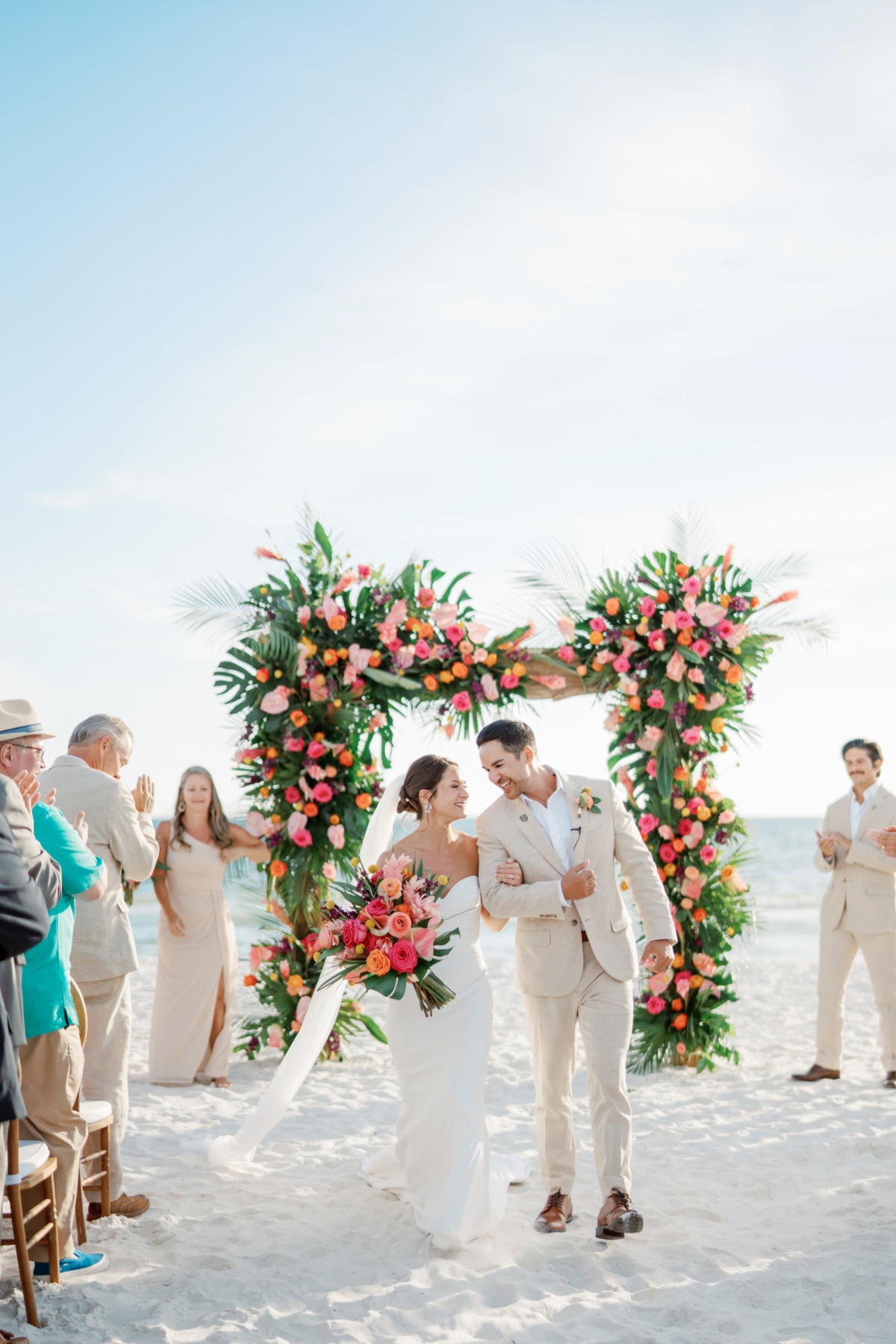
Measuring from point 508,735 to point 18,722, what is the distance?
2054 millimetres

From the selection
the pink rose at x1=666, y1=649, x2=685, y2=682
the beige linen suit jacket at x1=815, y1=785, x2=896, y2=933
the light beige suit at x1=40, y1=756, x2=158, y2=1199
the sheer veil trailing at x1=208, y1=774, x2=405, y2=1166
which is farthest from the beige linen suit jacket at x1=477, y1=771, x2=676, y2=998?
the beige linen suit jacket at x1=815, y1=785, x2=896, y2=933

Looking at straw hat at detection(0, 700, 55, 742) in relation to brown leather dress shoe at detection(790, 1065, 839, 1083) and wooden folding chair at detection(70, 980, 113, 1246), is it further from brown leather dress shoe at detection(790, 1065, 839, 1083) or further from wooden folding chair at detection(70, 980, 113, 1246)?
brown leather dress shoe at detection(790, 1065, 839, 1083)

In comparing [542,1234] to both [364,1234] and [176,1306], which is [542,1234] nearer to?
[364,1234]

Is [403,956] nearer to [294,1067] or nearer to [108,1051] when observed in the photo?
[108,1051]

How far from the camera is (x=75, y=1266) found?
162 inches

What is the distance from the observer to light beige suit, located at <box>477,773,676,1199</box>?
4.65m

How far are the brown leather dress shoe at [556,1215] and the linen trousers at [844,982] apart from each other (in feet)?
11.6

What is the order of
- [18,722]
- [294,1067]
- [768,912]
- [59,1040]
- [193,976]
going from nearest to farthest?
[18,722], [59,1040], [294,1067], [193,976], [768,912]

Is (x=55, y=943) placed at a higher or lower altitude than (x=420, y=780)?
lower

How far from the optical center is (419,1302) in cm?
392

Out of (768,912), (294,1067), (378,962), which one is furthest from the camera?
(768,912)

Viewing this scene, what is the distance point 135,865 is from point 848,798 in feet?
17.3

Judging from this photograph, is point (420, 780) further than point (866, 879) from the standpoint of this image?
No

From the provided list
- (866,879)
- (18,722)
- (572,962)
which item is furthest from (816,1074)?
(18,722)
